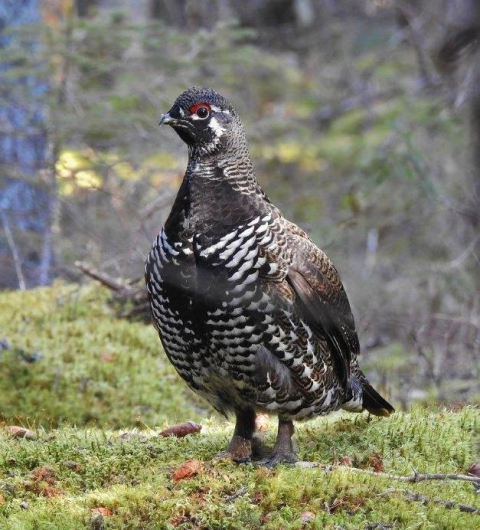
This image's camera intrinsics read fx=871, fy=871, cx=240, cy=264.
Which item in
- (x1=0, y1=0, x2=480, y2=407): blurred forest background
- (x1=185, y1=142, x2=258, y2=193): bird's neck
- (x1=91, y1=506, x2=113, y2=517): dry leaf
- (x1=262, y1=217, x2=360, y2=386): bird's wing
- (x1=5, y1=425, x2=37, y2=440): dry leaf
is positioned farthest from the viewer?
(x1=0, y1=0, x2=480, y2=407): blurred forest background

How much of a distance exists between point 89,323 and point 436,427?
339 centimetres

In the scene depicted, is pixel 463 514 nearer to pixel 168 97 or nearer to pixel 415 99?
pixel 168 97

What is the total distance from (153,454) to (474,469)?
182cm

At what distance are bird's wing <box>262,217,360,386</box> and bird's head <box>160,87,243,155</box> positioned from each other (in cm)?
64

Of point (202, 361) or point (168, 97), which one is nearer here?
point (202, 361)

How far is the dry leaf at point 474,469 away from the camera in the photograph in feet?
16.1

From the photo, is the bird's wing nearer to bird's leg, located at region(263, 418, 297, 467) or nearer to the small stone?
bird's leg, located at region(263, 418, 297, 467)

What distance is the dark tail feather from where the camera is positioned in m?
5.56

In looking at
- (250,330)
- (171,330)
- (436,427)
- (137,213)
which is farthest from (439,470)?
(137,213)

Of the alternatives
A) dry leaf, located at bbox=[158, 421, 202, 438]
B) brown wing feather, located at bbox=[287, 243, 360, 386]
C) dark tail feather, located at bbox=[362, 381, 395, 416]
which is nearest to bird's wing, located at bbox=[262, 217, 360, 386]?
brown wing feather, located at bbox=[287, 243, 360, 386]

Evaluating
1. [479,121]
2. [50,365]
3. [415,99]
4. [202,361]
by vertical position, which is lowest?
[50,365]

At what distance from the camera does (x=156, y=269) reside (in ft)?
15.9

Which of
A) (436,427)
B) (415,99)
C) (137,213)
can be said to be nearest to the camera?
(436,427)

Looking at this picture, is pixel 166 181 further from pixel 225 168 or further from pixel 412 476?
pixel 412 476
